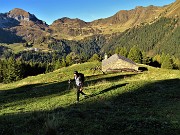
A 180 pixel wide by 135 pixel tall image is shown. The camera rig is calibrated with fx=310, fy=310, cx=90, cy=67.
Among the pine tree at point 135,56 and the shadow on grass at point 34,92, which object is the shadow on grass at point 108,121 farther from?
the pine tree at point 135,56

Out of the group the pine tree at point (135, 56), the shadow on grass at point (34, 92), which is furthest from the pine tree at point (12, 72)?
the shadow on grass at point (34, 92)

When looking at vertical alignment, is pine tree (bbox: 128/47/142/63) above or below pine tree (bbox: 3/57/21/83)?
above

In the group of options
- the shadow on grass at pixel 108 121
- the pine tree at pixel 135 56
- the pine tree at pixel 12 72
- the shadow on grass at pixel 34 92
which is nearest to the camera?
the shadow on grass at pixel 108 121

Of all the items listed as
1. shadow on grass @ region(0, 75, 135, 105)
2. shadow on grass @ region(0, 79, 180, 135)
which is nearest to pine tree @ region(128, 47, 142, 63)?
shadow on grass @ region(0, 75, 135, 105)

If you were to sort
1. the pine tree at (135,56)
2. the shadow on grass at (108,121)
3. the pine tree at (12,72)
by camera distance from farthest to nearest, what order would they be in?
the pine tree at (12,72) → the pine tree at (135,56) → the shadow on grass at (108,121)

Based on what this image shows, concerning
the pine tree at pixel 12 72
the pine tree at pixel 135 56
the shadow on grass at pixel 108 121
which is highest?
the pine tree at pixel 135 56

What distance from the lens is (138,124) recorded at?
18.1 meters

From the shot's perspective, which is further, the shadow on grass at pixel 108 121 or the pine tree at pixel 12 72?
the pine tree at pixel 12 72

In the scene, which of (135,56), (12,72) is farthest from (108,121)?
(12,72)

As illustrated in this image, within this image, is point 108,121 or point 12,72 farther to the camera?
point 12,72

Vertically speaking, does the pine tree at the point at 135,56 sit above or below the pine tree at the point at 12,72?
above

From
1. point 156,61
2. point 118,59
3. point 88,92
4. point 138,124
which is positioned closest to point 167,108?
point 138,124

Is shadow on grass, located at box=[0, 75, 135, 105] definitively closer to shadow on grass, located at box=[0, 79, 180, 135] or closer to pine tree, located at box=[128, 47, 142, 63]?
shadow on grass, located at box=[0, 79, 180, 135]

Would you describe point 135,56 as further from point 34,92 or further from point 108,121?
point 108,121
